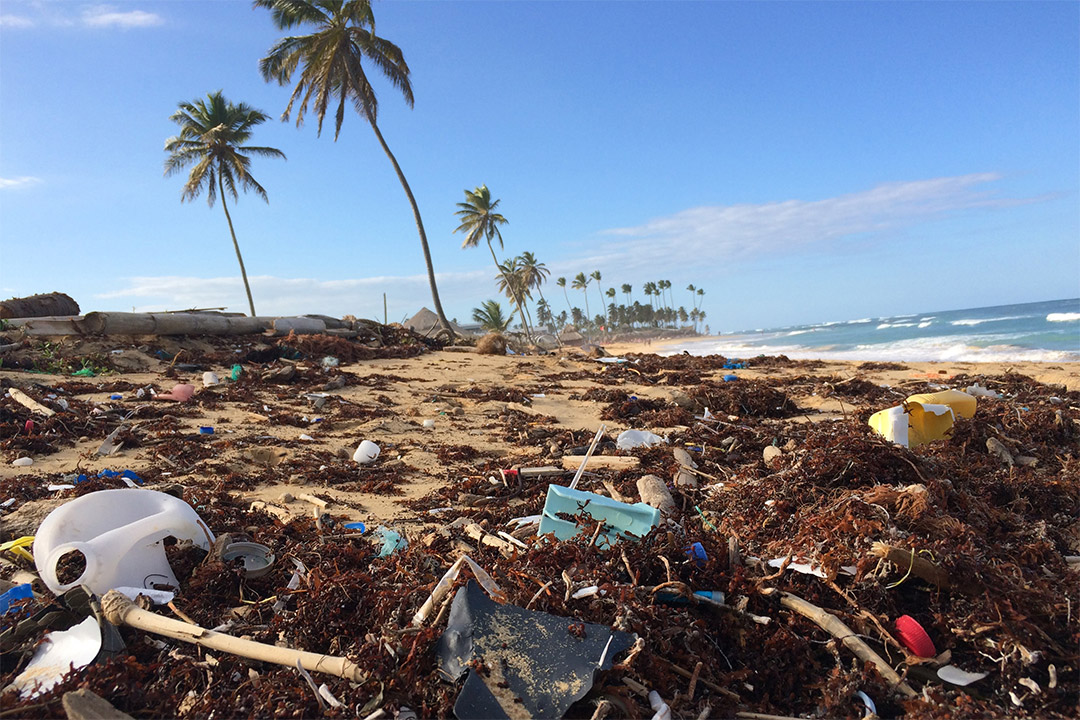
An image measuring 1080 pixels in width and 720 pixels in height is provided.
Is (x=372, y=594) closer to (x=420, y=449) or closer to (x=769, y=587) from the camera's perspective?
(x=769, y=587)

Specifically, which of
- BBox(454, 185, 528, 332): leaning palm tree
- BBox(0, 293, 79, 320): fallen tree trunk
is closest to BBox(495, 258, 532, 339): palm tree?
BBox(454, 185, 528, 332): leaning palm tree

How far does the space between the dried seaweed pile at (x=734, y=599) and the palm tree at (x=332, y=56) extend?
55.4ft

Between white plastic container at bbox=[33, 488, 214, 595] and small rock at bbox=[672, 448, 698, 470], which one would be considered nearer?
white plastic container at bbox=[33, 488, 214, 595]

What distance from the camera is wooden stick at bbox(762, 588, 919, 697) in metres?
1.95

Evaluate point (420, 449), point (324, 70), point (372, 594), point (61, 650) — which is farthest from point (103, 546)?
point (324, 70)

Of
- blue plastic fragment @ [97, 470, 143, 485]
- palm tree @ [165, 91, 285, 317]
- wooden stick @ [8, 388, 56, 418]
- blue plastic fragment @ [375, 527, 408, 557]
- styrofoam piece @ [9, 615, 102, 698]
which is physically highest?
palm tree @ [165, 91, 285, 317]

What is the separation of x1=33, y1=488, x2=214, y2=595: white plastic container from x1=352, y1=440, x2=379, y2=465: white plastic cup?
8.30ft

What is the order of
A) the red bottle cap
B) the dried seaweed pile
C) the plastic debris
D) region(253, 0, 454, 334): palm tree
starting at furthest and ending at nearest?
region(253, 0, 454, 334): palm tree → the red bottle cap → the dried seaweed pile → the plastic debris

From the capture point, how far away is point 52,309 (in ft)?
42.0

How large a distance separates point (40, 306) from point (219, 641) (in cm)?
1479

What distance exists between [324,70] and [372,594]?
20.5 m

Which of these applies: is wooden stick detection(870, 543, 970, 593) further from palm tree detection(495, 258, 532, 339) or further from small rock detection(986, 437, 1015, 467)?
palm tree detection(495, 258, 532, 339)

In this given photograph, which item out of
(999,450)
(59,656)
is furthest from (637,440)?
(59,656)

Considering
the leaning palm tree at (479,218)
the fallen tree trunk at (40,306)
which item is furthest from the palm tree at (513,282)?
the fallen tree trunk at (40,306)
